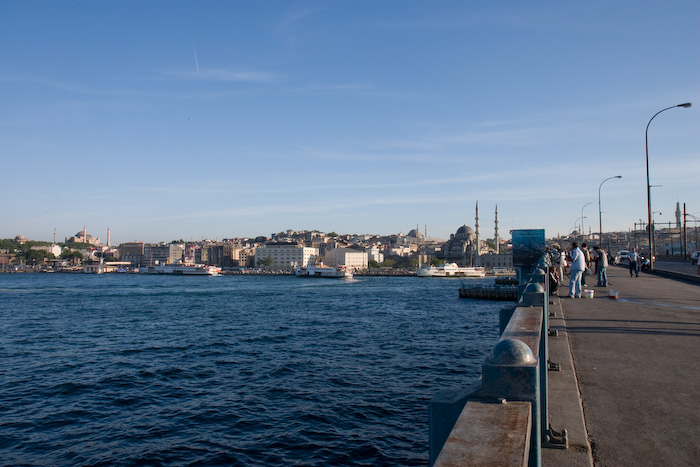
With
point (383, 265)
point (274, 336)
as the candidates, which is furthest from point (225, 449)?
point (383, 265)

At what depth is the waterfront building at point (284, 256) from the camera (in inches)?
5886

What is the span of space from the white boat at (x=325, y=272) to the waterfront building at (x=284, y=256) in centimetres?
2951

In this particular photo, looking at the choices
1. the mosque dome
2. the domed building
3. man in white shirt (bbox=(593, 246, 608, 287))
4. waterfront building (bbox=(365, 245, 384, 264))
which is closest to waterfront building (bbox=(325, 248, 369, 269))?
waterfront building (bbox=(365, 245, 384, 264))

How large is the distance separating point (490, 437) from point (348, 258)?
14300 cm

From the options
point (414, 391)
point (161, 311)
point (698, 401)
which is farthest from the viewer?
point (161, 311)

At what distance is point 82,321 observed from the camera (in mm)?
29922

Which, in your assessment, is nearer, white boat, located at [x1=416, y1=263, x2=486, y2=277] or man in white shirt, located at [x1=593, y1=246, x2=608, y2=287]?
man in white shirt, located at [x1=593, y1=246, x2=608, y2=287]

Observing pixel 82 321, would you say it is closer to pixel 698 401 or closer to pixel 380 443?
pixel 380 443

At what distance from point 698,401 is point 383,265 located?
481ft

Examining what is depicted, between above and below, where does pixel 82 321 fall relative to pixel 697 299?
below

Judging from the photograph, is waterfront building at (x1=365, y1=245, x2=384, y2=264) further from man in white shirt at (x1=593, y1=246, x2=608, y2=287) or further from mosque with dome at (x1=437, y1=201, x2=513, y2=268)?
man in white shirt at (x1=593, y1=246, x2=608, y2=287)

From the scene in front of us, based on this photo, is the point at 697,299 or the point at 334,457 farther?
the point at 697,299

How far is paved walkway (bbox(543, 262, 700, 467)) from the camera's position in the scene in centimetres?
322

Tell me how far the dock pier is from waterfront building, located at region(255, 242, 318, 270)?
465 feet
